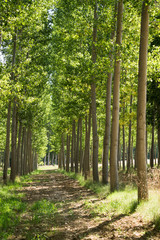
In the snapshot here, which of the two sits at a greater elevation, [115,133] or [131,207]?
[115,133]

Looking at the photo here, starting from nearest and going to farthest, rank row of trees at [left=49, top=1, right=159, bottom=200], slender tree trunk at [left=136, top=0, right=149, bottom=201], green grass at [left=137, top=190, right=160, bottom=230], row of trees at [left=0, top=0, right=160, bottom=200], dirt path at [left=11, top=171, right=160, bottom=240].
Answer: dirt path at [left=11, top=171, right=160, bottom=240]
green grass at [left=137, top=190, right=160, bottom=230]
slender tree trunk at [left=136, top=0, right=149, bottom=201]
row of trees at [left=49, top=1, right=159, bottom=200]
row of trees at [left=0, top=0, right=160, bottom=200]

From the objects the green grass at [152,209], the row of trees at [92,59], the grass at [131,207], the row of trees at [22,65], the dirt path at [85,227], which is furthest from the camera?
the row of trees at [22,65]

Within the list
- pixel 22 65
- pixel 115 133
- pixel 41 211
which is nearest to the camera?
pixel 41 211

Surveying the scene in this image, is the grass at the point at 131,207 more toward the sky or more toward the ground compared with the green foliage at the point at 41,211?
more toward the sky

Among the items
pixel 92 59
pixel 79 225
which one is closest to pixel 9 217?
pixel 79 225

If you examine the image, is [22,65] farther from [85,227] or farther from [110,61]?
[85,227]

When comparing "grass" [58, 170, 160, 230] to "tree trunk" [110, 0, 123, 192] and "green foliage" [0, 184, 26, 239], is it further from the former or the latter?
"green foliage" [0, 184, 26, 239]

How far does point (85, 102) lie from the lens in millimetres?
20516

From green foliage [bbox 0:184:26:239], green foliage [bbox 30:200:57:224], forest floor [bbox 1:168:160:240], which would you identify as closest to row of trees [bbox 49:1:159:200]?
forest floor [bbox 1:168:160:240]

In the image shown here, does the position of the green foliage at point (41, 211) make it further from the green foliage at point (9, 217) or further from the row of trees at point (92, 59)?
the row of trees at point (92, 59)

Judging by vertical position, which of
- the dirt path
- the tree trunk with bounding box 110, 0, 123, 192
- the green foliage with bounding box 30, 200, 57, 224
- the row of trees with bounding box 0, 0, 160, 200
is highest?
the row of trees with bounding box 0, 0, 160, 200

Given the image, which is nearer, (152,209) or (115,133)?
(152,209)

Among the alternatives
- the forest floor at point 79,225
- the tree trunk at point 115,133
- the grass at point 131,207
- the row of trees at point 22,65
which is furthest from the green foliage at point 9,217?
the row of trees at point 22,65

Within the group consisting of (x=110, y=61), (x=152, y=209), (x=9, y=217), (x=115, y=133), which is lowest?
(x=9, y=217)
